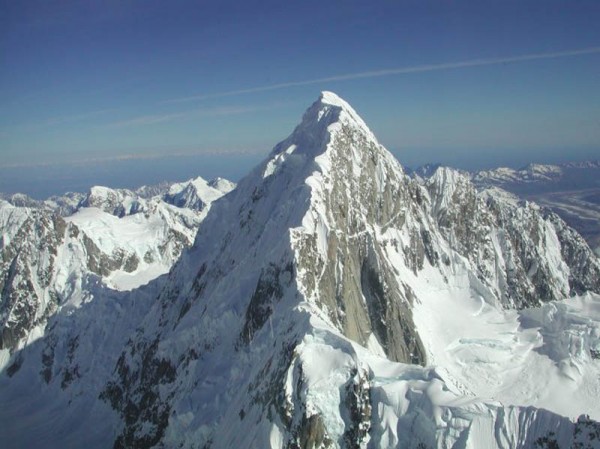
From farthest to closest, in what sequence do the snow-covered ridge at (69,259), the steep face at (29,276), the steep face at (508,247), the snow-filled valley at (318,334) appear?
the snow-covered ridge at (69,259)
the steep face at (29,276)
the steep face at (508,247)
the snow-filled valley at (318,334)

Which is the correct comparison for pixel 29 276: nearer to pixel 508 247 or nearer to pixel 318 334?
pixel 318 334

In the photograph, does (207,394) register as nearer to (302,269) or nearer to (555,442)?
(302,269)

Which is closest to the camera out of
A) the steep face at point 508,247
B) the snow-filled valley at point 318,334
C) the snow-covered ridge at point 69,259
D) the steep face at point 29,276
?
the snow-filled valley at point 318,334

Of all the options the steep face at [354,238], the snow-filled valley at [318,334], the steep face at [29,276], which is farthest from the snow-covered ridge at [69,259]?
the steep face at [354,238]

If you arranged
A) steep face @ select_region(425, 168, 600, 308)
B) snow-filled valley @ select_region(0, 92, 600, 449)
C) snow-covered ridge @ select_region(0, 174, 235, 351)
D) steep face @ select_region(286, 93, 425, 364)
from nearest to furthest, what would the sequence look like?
1. snow-filled valley @ select_region(0, 92, 600, 449)
2. steep face @ select_region(286, 93, 425, 364)
3. steep face @ select_region(425, 168, 600, 308)
4. snow-covered ridge @ select_region(0, 174, 235, 351)

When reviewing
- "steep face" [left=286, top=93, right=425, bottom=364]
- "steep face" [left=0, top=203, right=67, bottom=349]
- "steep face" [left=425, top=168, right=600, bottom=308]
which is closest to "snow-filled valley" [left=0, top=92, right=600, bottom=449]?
"steep face" [left=286, top=93, right=425, bottom=364]

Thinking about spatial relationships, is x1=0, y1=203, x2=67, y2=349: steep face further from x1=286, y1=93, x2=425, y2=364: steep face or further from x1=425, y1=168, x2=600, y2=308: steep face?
x1=425, y1=168, x2=600, y2=308: steep face

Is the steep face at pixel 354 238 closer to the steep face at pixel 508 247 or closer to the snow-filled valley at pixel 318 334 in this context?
the snow-filled valley at pixel 318 334

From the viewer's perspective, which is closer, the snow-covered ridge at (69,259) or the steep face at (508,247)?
the steep face at (508,247)
